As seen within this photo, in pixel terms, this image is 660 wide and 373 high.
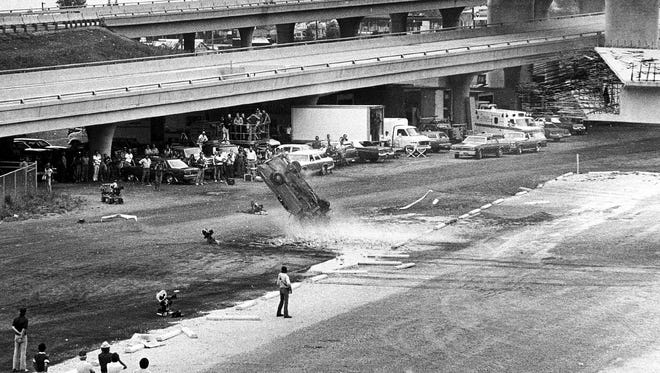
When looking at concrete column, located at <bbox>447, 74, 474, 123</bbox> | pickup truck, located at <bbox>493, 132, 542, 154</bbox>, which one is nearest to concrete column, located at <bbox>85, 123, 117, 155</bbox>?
pickup truck, located at <bbox>493, 132, 542, 154</bbox>

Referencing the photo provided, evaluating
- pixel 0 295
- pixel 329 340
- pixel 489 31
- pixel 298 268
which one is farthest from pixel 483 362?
pixel 489 31

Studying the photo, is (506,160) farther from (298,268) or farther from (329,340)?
(329,340)

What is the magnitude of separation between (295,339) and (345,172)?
3402 centimetres

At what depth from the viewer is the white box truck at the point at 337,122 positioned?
2813 inches

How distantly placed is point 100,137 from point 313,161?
10.3 meters

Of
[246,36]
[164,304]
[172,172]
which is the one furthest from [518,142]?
[246,36]

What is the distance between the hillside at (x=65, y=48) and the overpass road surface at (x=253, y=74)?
53.6 feet

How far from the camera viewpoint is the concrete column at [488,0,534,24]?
116 m

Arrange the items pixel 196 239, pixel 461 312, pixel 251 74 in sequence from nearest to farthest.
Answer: pixel 461 312
pixel 196 239
pixel 251 74

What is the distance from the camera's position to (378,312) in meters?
34.5

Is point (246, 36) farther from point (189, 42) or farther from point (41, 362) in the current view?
point (41, 362)

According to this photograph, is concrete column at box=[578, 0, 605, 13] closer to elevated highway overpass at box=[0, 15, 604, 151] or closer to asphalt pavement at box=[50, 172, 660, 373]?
elevated highway overpass at box=[0, 15, 604, 151]

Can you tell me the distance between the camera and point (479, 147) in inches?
2822

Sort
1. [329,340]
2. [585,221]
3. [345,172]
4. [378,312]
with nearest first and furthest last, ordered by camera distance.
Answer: [329,340] < [378,312] < [585,221] < [345,172]
